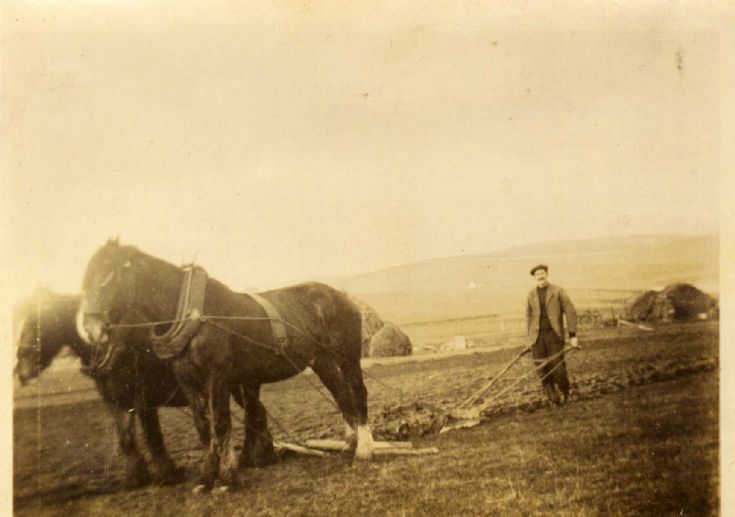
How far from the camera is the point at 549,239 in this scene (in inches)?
191

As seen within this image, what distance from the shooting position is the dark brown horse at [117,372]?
4367mm

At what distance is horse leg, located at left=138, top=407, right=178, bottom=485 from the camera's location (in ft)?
14.5

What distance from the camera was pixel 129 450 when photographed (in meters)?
4.39

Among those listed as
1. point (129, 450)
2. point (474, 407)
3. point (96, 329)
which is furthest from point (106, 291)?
point (474, 407)

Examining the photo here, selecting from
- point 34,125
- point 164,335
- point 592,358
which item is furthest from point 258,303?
point 592,358

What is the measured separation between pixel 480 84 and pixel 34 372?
3.22 metres

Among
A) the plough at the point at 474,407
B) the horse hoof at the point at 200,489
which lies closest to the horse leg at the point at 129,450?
the horse hoof at the point at 200,489

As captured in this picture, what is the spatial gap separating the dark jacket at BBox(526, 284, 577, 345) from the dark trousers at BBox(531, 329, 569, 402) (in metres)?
0.04

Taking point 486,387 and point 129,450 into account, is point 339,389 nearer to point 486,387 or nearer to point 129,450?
point 486,387

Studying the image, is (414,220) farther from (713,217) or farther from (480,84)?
(713,217)

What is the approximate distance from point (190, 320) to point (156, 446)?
0.77 m

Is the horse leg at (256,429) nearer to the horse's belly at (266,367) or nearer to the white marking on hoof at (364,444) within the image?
the horse's belly at (266,367)

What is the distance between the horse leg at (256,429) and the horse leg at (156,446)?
18.5 inches

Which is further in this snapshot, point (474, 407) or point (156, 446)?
point (474, 407)
